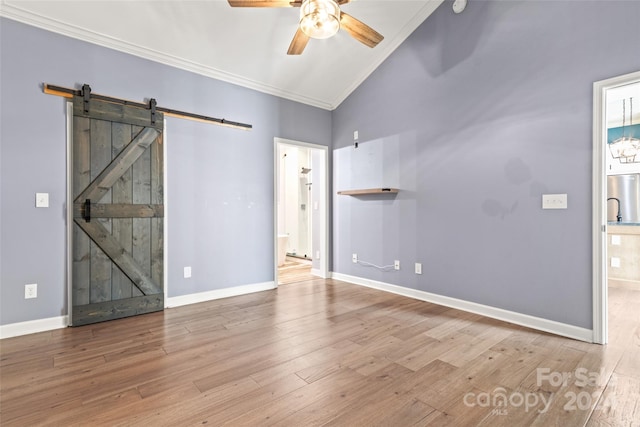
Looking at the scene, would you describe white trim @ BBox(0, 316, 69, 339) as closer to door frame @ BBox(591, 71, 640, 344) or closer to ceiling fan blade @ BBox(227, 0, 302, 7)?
ceiling fan blade @ BBox(227, 0, 302, 7)

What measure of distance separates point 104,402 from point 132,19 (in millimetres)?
3442

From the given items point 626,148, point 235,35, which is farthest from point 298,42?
point 626,148

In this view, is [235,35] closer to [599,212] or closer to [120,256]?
[120,256]

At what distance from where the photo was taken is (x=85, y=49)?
3.18 meters

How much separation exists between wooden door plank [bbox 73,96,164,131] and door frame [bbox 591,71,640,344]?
14.2ft

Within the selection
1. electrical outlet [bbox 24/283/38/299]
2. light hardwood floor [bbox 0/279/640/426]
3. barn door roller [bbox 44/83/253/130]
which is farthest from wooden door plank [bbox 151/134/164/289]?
electrical outlet [bbox 24/283/38/299]

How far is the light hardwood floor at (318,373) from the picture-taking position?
1.74 metres

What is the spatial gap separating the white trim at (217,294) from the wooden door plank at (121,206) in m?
0.52

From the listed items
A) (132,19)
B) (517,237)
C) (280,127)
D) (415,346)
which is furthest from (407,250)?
(132,19)

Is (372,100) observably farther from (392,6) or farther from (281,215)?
(281,215)

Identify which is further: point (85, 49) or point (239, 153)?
point (239, 153)

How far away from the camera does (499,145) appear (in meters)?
3.25

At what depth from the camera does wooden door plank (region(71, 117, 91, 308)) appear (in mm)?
3107

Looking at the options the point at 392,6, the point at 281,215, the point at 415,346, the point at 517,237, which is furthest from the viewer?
the point at 281,215
